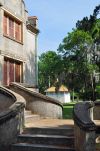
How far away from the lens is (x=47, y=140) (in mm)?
11414

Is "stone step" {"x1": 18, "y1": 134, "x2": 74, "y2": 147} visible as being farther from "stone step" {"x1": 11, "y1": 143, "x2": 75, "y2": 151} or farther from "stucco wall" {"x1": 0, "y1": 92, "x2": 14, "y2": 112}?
"stucco wall" {"x1": 0, "y1": 92, "x2": 14, "y2": 112}

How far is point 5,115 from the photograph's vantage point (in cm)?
1103

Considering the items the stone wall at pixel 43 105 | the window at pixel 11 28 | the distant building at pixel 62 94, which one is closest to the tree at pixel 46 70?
the distant building at pixel 62 94

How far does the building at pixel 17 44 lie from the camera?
19.0 m

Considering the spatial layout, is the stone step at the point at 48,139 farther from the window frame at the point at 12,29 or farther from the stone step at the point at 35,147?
the window frame at the point at 12,29

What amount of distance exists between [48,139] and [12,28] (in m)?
10.5

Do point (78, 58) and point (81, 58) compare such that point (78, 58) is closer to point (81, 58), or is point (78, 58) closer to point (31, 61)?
point (81, 58)

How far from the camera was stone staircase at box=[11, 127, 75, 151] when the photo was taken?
35.7ft

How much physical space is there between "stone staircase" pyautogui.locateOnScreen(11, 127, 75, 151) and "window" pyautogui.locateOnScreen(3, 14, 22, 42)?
28.3ft

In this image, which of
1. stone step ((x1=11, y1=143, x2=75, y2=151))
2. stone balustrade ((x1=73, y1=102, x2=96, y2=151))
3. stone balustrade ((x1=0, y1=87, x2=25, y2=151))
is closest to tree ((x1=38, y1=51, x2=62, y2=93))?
stone balustrade ((x1=0, y1=87, x2=25, y2=151))

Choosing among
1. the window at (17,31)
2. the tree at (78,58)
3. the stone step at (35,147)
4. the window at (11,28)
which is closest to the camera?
the stone step at (35,147)

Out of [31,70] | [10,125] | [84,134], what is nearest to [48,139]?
[10,125]

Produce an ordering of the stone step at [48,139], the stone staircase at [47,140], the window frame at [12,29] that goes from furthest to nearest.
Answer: the window frame at [12,29]
the stone step at [48,139]
the stone staircase at [47,140]

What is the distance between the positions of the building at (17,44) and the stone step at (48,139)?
714 centimetres
